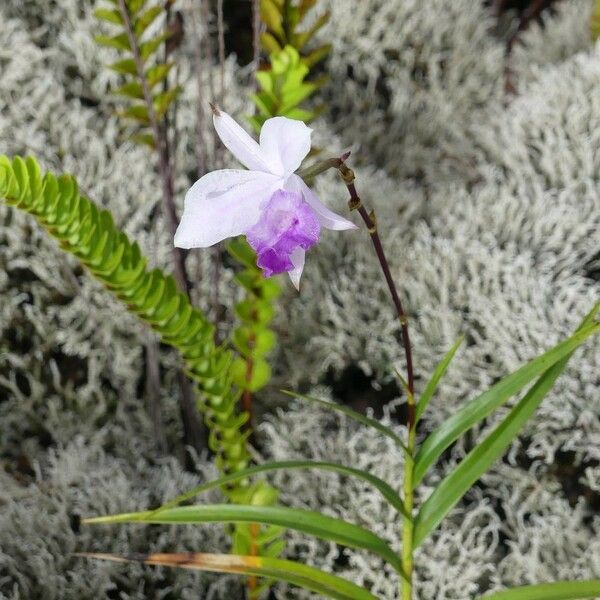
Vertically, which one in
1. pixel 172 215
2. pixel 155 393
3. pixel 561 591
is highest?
pixel 172 215

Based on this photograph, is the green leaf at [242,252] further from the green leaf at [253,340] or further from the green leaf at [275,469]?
the green leaf at [275,469]

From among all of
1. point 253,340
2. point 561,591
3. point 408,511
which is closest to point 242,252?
point 253,340

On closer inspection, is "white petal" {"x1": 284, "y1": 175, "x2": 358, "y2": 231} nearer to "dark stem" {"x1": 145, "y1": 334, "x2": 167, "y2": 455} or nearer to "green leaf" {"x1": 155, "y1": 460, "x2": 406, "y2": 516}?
"green leaf" {"x1": 155, "y1": 460, "x2": 406, "y2": 516}

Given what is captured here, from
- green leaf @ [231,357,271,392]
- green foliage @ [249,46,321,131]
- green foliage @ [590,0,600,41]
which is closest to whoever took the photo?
green foliage @ [249,46,321,131]

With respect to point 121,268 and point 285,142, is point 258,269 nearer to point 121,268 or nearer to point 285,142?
point 121,268

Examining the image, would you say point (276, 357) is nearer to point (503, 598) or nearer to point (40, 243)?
point (40, 243)

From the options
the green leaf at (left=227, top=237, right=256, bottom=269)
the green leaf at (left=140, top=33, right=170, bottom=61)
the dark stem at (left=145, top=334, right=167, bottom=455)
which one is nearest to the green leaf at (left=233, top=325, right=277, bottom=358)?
the green leaf at (left=227, top=237, right=256, bottom=269)
